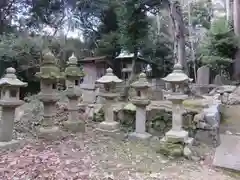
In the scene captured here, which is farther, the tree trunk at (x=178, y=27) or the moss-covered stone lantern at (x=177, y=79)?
the tree trunk at (x=178, y=27)

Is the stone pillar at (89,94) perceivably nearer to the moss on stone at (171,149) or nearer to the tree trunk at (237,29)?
the moss on stone at (171,149)

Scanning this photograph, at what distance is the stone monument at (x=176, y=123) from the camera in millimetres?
3967

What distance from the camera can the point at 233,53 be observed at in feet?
34.9

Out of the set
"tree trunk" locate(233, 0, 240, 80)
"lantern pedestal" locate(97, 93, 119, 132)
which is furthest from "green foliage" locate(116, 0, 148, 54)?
"lantern pedestal" locate(97, 93, 119, 132)

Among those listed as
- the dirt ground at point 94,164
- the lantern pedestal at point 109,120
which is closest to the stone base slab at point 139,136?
the dirt ground at point 94,164

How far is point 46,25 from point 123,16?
19.4 feet

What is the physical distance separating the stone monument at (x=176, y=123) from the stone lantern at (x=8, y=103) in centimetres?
246

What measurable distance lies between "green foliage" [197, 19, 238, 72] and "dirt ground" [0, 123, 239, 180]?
7372mm

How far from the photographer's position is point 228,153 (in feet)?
14.0

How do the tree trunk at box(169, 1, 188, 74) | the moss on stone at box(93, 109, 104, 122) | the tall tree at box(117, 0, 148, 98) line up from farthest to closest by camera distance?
the tall tree at box(117, 0, 148, 98)
the tree trunk at box(169, 1, 188, 74)
the moss on stone at box(93, 109, 104, 122)

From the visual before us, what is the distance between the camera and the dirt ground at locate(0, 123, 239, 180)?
9.66 feet

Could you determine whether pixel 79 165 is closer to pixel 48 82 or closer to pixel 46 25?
pixel 48 82

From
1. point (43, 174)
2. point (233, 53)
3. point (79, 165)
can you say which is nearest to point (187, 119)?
point (79, 165)

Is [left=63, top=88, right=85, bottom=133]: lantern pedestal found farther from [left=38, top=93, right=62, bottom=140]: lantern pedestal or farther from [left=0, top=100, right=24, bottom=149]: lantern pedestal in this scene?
[left=0, top=100, right=24, bottom=149]: lantern pedestal
